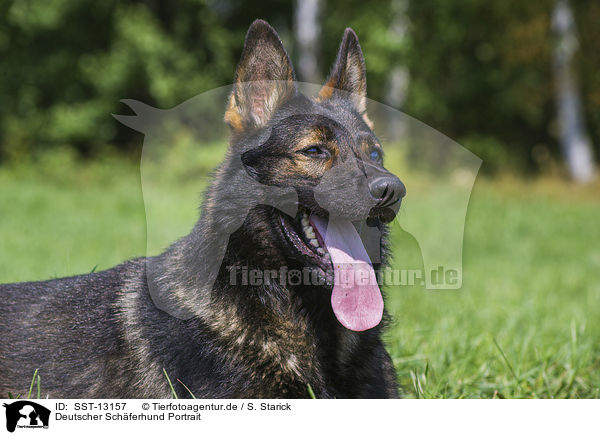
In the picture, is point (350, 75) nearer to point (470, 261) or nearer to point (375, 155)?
point (375, 155)

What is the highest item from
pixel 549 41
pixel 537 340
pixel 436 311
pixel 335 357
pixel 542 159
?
pixel 549 41

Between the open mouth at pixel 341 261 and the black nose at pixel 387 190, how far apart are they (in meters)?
0.24

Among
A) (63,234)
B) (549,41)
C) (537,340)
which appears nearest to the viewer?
(537,340)

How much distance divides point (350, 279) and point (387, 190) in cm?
49

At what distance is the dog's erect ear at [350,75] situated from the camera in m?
2.96

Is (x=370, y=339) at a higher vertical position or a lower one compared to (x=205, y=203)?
lower

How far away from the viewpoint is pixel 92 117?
16.2 m

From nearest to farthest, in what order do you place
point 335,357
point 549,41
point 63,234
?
1. point 335,357
2. point 63,234
3. point 549,41

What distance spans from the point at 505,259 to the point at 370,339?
6560 millimetres

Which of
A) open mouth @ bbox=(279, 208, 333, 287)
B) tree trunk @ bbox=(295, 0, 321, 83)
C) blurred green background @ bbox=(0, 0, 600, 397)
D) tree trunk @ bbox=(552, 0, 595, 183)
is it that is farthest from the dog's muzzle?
tree trunk @ bbox=(552, 0, 595, 183)

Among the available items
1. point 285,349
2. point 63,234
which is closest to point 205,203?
point 285,349

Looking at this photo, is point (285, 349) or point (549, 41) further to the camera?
point (549, 41)
